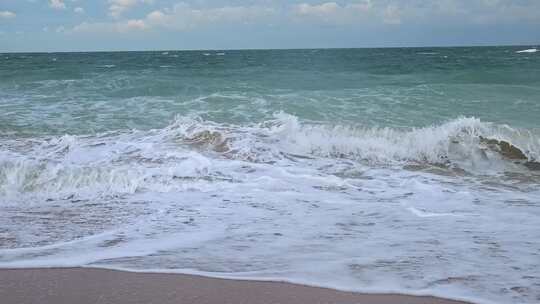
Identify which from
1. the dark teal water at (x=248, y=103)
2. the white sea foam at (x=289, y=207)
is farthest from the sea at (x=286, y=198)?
the dark teal water at (x=248, y=103)

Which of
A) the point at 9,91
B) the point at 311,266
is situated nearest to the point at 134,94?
the point at 9,91

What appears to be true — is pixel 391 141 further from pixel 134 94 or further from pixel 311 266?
pixel 134 94

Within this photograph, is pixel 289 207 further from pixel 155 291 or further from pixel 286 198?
pixel 155 291

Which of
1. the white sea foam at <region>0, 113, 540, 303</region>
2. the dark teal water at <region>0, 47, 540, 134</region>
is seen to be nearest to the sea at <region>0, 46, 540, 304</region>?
the white sea foam at <region>0, 113, 540, 303</region>

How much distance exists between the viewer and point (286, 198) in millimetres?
5199

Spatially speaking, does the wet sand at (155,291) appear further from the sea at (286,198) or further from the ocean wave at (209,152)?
the ocean wave at (209,152)

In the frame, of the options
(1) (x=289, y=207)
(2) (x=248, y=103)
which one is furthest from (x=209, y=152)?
(2) (x=248, y=103)

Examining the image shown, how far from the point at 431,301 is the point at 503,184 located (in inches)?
148

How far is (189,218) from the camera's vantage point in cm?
448

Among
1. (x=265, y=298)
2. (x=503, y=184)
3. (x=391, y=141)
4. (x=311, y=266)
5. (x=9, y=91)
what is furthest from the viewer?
(x=9, y=91)

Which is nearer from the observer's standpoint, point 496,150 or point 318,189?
point 318,189

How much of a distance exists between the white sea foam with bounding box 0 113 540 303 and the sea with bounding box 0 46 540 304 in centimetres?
2

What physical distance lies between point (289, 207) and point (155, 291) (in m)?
2.14

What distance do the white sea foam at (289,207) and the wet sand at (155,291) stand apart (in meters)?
0.13
